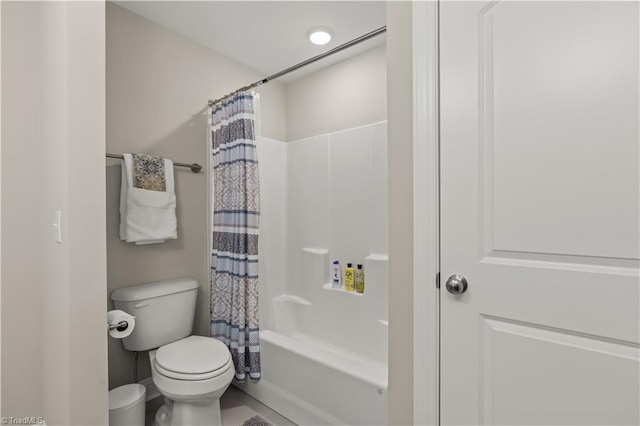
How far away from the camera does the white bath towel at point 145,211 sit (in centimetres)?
189

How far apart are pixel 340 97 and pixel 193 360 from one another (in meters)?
2.09

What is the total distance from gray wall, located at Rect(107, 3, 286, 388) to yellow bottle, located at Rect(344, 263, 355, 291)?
103 cm

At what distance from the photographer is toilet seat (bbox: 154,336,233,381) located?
159 cm

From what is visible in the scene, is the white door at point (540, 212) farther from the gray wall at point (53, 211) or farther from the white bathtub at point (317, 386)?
the gray wall at point (53, 211)

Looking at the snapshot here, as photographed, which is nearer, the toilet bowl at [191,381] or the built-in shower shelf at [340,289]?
the toilet bowl at [191,381]

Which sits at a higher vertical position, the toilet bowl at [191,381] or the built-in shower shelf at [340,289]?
the built-in shower shelf at [340,289]

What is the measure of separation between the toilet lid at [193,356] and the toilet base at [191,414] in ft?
0.65

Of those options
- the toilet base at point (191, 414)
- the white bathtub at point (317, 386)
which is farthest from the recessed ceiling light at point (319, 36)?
the toilet base at point (191, 414)

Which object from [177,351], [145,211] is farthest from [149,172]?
[177,351]

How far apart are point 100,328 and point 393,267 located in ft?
3.68

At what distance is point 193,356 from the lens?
1.73 metres

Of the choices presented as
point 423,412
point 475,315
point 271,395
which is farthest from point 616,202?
point 271,395

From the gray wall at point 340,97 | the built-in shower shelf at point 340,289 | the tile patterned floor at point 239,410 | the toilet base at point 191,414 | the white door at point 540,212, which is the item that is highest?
the gray wall at point 340,97

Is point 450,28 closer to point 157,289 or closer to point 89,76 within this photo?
point 89,76
